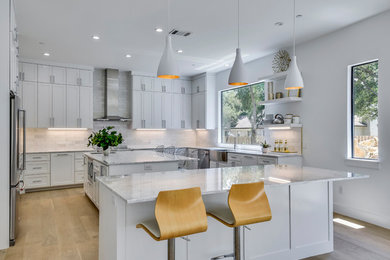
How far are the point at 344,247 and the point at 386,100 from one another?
82.4 inches

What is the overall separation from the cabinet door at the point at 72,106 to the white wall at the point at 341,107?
490cm

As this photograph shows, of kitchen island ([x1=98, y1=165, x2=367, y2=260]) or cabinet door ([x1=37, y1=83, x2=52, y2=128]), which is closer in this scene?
Answer: kitchen island ([x1=98, y1=165, x2=367, y2=260])

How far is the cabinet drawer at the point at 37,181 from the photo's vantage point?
6.28 meters

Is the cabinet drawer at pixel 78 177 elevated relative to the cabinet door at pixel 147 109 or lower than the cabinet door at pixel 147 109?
lower

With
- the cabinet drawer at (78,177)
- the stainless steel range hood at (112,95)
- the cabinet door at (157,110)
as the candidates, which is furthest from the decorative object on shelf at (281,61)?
the cabinet drawer at (78,177)

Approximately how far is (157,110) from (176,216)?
6.24 m

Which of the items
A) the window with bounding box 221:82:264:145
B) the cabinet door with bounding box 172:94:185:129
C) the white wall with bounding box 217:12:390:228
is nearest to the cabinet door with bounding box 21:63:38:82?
the cabinet door with bounding box 172:94:185:129

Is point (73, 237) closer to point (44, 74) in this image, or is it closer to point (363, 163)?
point (363, 163)

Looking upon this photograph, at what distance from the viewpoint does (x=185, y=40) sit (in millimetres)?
5105

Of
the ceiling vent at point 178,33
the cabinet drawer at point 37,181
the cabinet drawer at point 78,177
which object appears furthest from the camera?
the cabinet drawer at point 78,177

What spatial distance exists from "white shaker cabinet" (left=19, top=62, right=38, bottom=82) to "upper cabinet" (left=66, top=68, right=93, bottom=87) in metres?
0.70

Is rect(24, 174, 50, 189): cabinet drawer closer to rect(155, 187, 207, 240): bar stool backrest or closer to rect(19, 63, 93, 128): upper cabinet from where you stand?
rect(19, 63, 93, 128): upper cabinet

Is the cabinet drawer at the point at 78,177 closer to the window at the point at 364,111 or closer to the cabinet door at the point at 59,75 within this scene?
the cabinet door at the point at 59,75

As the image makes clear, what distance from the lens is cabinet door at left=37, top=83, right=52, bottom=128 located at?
6.63 metres
